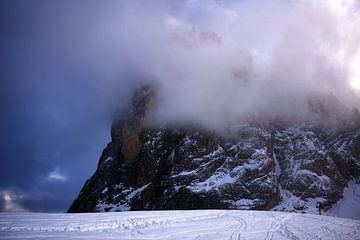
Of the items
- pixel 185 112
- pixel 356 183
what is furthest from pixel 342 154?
pixel 185 112

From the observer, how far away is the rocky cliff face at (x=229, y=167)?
14150cm

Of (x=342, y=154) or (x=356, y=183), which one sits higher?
(x=342, y=154)

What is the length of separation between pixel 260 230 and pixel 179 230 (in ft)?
14.5

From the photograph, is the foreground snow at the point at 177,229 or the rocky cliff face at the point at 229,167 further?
the rocky cliff face at the point at 229,167

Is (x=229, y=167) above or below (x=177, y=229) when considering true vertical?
above

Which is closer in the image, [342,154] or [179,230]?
[179,230]

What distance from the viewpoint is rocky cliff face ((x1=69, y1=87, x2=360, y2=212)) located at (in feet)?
464

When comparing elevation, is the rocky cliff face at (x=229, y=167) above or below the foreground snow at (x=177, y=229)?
above

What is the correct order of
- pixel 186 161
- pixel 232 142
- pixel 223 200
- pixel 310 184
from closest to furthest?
pixel 223 200, pixel 310 184, pixel 186 161, pixel 232 142

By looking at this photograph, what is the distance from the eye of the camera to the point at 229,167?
159 m

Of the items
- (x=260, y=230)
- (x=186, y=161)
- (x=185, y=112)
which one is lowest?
(x=260, y=230)

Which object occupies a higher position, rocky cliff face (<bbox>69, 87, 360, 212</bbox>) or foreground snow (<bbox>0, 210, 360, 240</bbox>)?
rocky cliff face (<bbox>69, 87, 360, 212</bbox>)

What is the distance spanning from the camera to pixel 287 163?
552 ft

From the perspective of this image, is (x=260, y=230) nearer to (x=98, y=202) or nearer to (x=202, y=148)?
(x=202, y=148)
